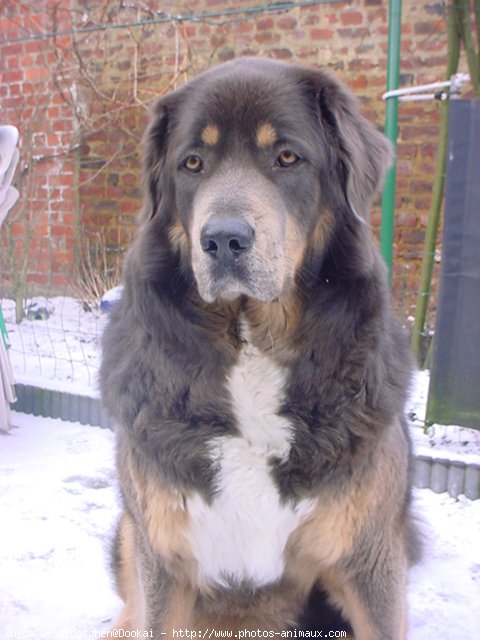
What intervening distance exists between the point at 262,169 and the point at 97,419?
2.92m

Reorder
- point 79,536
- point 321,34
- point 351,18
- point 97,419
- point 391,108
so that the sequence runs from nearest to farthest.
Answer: point 79,536 < point 391,108 < point 97,419 < point 351,18 < point 321,34

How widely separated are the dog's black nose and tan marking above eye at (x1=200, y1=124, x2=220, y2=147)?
33 centimetres

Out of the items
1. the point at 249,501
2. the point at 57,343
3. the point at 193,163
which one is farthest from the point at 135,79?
the point at 249,501

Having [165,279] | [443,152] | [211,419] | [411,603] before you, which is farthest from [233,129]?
[443,152]

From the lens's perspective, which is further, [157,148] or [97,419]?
[97,419]

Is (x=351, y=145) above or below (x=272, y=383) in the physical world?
above

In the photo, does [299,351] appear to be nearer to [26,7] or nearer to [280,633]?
[280,633]

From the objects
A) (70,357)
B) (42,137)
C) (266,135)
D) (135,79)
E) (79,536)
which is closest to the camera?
(266,135)

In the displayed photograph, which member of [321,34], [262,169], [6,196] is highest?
[321,34]

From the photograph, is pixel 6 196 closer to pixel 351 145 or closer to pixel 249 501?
pixel 351 145

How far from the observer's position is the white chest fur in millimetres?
2115

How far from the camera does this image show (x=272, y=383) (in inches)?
85.0

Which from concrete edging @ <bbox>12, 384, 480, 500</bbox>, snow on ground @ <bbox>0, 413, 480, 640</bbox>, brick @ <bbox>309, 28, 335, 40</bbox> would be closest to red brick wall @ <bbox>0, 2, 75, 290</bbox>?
concrete edging @ <bbox>12, 384, 480, 500</bbox>

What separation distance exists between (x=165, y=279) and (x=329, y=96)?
73cm
